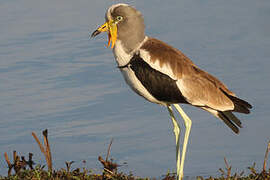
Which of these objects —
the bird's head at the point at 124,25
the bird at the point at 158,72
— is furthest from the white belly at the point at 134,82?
the bird's head at the point at 124,25

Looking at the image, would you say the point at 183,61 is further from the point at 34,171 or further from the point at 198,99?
the point at 34,171

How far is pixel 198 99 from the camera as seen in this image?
10.9 m

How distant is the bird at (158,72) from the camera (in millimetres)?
10773

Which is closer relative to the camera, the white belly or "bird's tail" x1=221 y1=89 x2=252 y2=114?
the white belly

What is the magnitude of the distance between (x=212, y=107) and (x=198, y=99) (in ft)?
0.59

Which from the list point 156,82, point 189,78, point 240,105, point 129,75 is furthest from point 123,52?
point 240,105

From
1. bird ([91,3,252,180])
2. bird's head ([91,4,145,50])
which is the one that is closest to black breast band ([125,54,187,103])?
Result: bird ([91,3,252,180])

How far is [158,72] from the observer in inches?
425

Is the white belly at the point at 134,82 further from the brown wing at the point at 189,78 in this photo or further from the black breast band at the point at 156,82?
the brown wing at the point at 189,78

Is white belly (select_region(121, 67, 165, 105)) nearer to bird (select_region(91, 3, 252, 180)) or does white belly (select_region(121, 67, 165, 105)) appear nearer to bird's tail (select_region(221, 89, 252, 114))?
bird (select_region(91, 3, 252, 180))

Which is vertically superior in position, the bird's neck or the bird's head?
the bird's head

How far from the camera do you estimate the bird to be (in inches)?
424

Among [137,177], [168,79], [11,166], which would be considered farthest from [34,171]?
[168,79]

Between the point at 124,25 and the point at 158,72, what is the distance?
661 mm
